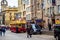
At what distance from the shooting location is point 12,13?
13625 cm

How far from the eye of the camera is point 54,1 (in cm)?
5828

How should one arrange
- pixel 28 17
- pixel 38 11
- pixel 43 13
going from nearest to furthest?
pixel 43 13 < pixel 38 11 < pixel 28 17

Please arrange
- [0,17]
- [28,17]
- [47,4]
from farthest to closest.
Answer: [0,17]
[28,17]
[47,4]

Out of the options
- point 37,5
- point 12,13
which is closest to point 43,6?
point 37,5

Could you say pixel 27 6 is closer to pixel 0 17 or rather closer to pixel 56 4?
pixel 56 4

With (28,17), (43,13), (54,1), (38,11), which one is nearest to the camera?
(54,1)

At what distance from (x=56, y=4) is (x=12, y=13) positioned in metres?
76.6

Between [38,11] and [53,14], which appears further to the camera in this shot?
[38,11]

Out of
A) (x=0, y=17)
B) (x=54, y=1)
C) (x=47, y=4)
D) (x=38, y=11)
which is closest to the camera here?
(x=54, y=1)

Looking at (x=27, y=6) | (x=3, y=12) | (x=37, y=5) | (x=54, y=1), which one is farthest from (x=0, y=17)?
(x=54, y=1)

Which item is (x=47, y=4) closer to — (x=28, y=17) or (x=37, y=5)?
(x=37, y=5)

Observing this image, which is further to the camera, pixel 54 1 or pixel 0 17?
pixel 0 17

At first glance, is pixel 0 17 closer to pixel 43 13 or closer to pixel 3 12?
pixel 3 12

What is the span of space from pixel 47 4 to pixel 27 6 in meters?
27.9
